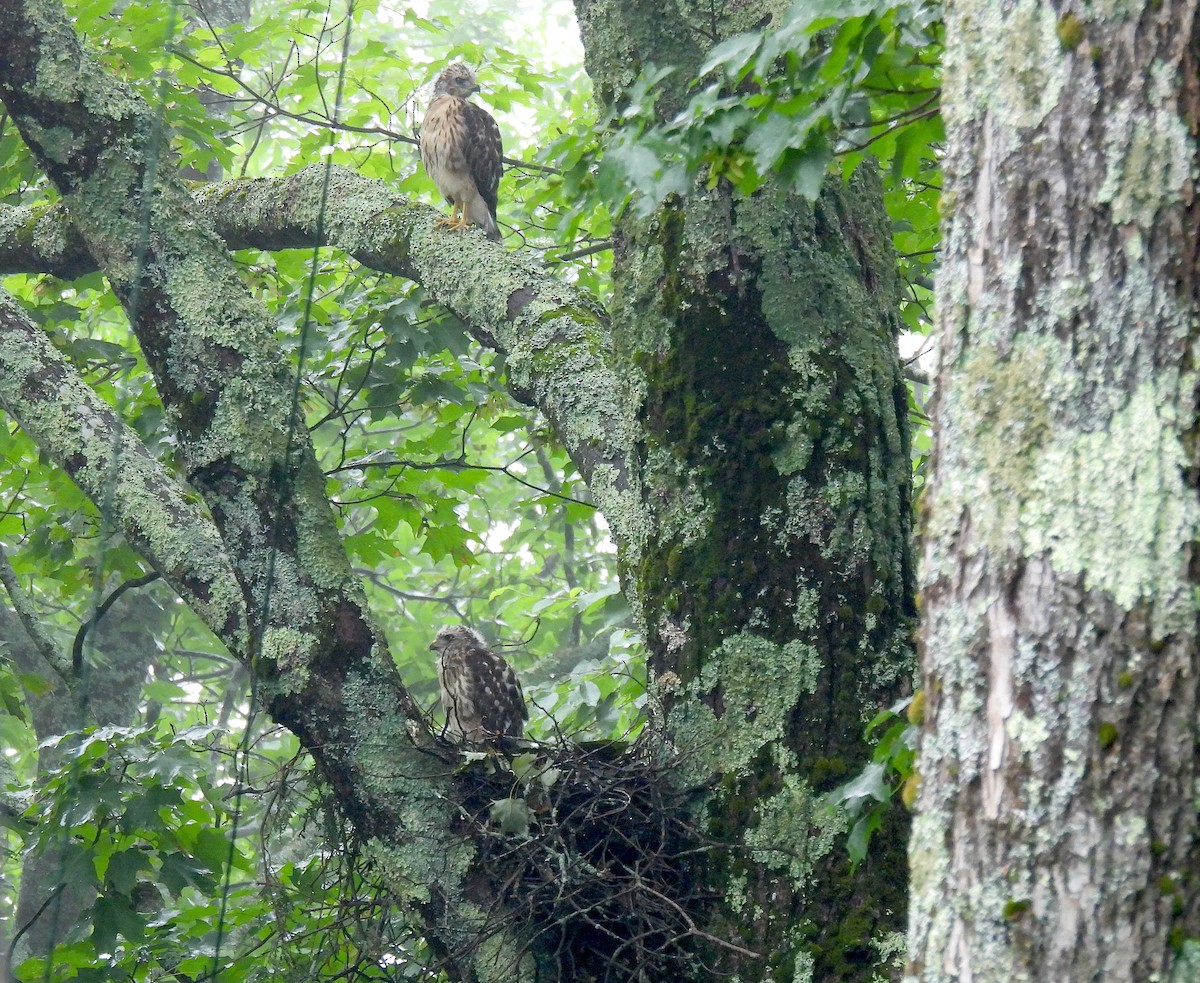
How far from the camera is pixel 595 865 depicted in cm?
307

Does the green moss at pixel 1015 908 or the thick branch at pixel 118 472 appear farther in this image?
the thick branch at pixel 118 472

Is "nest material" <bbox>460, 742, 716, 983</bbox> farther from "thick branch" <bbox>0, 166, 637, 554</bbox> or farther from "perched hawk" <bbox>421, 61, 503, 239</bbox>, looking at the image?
"perched hawk" <bbox>421, 61, 503, 239</bbox>

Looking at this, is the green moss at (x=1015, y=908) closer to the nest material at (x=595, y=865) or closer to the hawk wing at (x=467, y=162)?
the nest material at (x=595, y=865)

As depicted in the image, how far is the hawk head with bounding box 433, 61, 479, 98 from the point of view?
7441mm

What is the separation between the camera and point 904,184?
518 centimetres

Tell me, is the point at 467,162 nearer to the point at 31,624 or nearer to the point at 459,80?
the point at 459,80

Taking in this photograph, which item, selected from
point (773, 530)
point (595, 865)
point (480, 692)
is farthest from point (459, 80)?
point (595, 865)

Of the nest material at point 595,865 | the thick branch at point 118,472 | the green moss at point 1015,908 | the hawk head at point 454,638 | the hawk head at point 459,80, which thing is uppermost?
the hawk head at point 459,80

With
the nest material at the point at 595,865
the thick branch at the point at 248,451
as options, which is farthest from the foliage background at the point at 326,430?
the nest material at the point at 595,865

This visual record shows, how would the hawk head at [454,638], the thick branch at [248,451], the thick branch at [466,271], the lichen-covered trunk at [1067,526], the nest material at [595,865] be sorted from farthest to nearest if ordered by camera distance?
the hawk head at [454,638], the thick branch at [466,271], the thick branch at [248,451], the nest material at [595,865], the lichen-covered trunk at [1067,526]

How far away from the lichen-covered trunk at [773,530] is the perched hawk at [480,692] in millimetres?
2249

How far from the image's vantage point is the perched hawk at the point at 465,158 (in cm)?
700

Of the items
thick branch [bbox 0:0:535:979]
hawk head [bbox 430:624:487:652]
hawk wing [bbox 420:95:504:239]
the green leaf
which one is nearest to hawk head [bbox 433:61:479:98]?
hawk wing [bbox 420:95:504:239]

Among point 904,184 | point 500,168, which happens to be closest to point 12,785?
point 500,168
